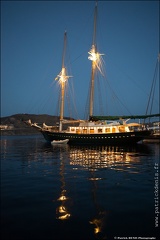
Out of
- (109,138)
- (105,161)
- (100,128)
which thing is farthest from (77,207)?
(100,128)

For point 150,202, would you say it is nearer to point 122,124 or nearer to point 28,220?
point 28,220

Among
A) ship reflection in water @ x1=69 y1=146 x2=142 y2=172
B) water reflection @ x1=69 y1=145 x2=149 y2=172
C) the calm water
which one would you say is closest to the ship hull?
water reflection @ x1=69 y1=145 x2=149 y2=172

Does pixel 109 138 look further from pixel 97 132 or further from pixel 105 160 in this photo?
pixel 105 160

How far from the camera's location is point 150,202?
436 inches

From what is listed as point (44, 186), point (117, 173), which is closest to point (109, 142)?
Answer: point (117, 173)

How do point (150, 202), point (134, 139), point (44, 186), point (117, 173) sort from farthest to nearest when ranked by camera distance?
point (134, 139) < point (117, 173) < point (44, 186) < point (150, 202)

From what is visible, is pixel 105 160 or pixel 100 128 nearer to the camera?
pixel 105 160

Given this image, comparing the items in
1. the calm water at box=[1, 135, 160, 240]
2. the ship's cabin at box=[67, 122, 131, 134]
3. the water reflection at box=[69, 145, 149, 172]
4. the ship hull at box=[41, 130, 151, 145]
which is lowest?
the water reflection at box=[69, 145, 149, 172]

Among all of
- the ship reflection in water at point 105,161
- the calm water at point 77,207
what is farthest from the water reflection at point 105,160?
the calm water at point 77,207

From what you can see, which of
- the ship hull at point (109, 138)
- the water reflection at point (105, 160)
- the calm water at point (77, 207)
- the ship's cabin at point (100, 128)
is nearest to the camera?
the calm water at point (77, 207)

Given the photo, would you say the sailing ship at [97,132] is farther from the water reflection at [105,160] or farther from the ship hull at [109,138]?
the water reflection at [105,160]

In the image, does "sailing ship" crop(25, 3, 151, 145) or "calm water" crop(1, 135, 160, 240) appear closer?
"calm water" crop(1, 135, 160, 240)

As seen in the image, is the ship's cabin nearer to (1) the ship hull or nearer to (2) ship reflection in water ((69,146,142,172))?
(1) the ship hull

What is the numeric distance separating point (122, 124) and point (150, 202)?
145 ft
